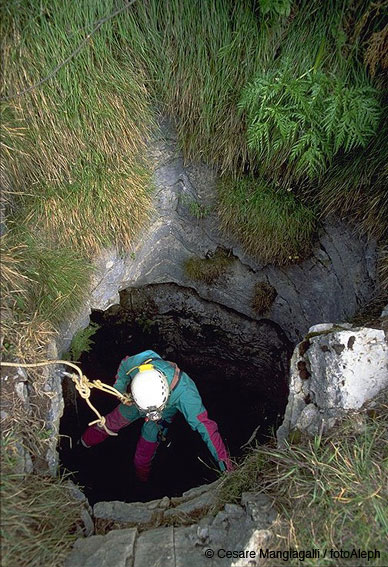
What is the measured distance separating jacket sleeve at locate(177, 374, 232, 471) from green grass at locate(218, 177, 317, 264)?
1.39 meters

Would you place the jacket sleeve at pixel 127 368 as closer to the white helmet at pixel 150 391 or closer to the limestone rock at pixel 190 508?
the white helmet at pixel 150 391

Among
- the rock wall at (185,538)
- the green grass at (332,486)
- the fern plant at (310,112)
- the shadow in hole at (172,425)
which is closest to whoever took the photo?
the green grass at (332,486)

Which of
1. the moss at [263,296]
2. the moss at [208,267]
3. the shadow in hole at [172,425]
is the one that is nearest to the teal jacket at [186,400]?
the shadow in hole at [172,425]

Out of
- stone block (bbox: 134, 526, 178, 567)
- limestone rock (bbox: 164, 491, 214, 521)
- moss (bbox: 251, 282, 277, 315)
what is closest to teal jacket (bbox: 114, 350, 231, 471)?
limestone rock (bbox: 164, 491, 214, 521)

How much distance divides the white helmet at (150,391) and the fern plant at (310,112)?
1783mm

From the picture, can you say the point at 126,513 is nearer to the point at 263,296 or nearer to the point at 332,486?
the point at 332,486

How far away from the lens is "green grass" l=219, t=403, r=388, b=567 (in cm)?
229

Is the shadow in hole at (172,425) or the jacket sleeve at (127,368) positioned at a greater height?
the jacket sleeve at (127,368)

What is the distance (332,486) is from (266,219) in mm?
2242

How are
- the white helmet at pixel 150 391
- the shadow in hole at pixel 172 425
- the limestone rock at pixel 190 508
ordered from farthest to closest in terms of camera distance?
1. the shadow in hole at pixel 172 425
2. the white helmet at pixel 150 391
3. the limestone rock at pixel 190 508

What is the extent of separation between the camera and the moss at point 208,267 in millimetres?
4539

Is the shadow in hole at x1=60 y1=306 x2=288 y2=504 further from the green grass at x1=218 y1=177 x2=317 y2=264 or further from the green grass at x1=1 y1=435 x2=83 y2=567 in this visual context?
the green grass at x1=218 y1=177 x2=317 y2=264

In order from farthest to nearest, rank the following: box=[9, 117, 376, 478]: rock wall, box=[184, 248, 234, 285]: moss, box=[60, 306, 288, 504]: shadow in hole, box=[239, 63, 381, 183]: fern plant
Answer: box=[184, 248, 234, 285]: moss, box=[60, 306, 288, 504]: shadow in hole, box=[9, 117, 376, 478]: rock wall, box=[239, 63, 381, 183]: fern plant

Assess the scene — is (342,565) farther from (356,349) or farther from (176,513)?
(356,349)
